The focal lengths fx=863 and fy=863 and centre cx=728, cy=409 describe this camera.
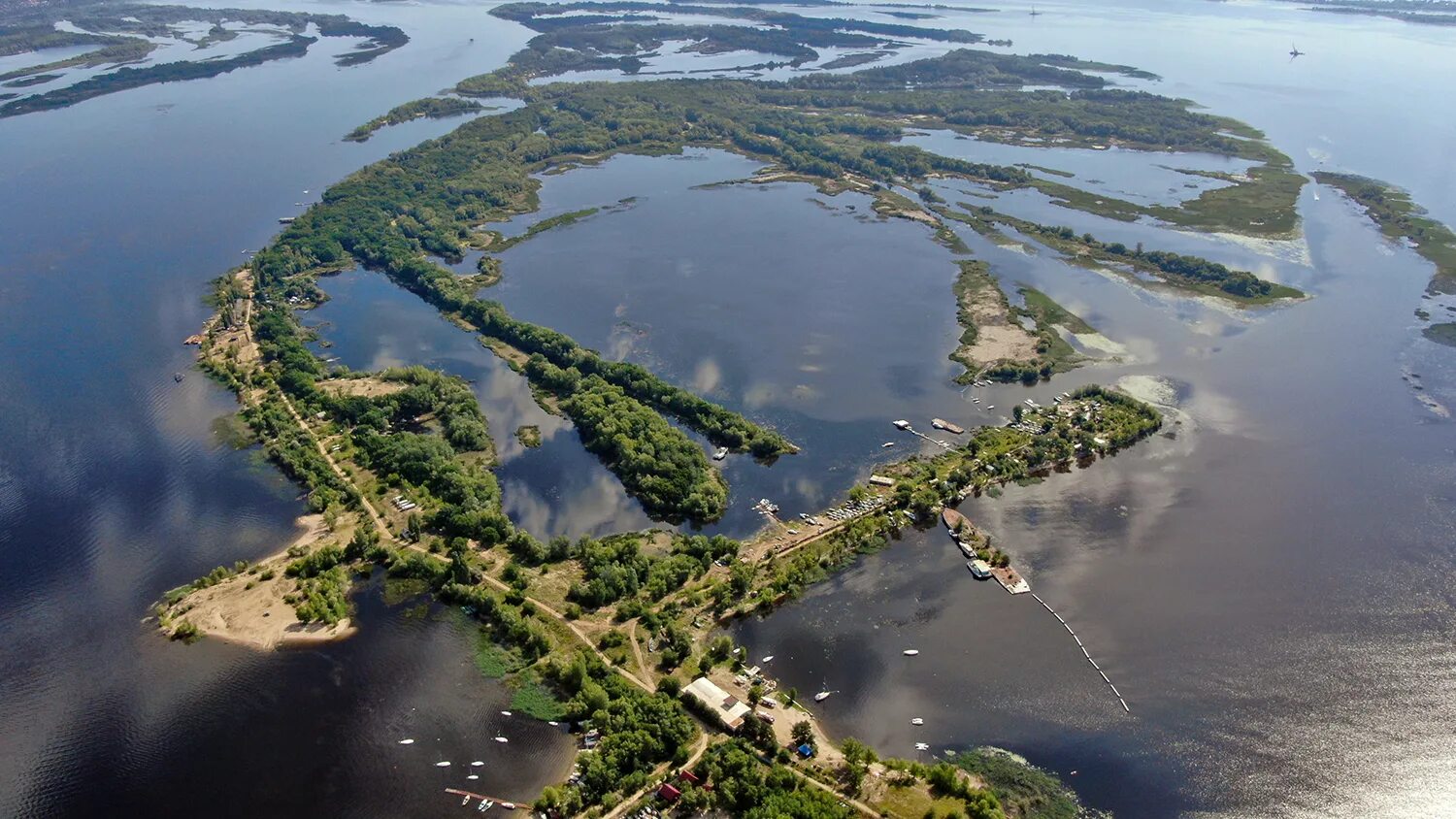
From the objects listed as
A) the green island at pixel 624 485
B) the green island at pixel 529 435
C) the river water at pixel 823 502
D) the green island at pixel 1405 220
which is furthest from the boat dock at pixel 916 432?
the green island at pixel 1405 220

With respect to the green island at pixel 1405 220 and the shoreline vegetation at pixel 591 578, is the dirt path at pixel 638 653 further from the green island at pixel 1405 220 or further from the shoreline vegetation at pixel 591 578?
the green island at pixel 1405 220

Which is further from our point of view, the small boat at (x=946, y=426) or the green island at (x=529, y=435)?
the small boat at (x=946, y=426)

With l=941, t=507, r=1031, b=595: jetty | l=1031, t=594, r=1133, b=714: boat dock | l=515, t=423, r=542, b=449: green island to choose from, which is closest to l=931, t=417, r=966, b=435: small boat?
l=941, t=507, r=1031, b=595: jetty

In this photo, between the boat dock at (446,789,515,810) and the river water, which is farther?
the river water

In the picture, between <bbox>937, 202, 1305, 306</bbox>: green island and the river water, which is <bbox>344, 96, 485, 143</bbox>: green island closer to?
the river water

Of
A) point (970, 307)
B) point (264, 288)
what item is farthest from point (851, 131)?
point (264, 288)

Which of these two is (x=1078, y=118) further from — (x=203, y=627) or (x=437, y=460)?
(x=203, y=627)

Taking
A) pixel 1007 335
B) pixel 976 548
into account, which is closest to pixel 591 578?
pixel 976 548
